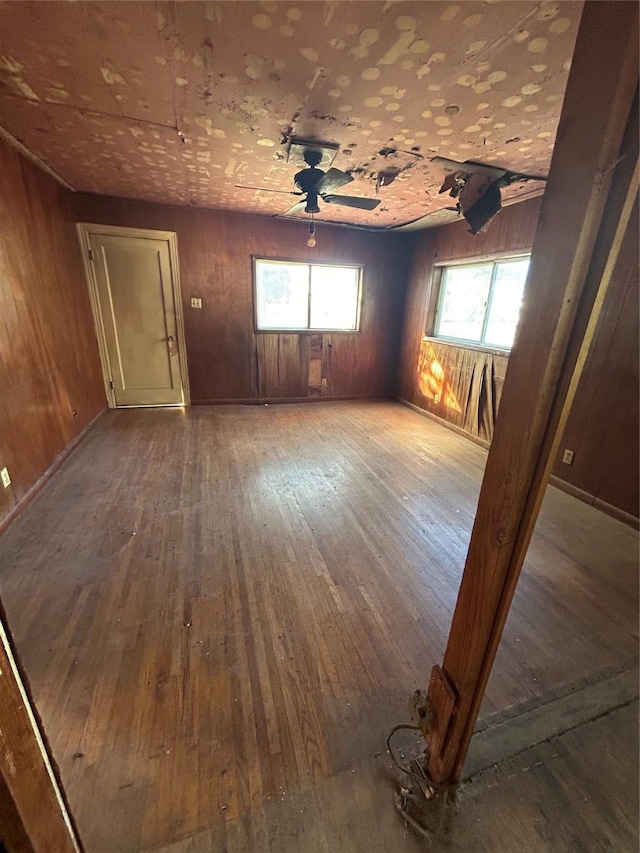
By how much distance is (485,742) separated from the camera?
1248 mm

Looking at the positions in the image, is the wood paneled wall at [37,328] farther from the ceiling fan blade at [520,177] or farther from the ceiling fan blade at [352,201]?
the ceiling fan blade at [520,177]

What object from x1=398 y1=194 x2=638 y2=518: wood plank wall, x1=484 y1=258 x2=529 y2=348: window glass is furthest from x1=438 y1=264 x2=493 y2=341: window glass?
x1=398 y1=194 x2=638 y2=518: wood plank wall

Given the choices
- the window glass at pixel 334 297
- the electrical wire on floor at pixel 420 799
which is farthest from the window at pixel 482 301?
the electrical wire on floor at pixel 420 799

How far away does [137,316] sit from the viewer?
447 centimetres

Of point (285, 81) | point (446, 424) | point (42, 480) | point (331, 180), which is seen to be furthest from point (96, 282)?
point (446, 424)

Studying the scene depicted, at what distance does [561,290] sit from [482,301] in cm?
386

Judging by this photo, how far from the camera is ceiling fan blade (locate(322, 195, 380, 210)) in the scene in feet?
10.5

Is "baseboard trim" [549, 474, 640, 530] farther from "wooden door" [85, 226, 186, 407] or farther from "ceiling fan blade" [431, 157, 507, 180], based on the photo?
"wooden door" [85, 226, 186, 407]

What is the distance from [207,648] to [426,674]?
97 centimetres

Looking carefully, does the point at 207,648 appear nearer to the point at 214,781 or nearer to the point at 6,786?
the point at 214,781

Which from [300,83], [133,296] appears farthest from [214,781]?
[133,296]

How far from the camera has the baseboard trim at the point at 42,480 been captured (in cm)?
230

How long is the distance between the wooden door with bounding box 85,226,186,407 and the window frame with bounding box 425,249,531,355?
351 cm

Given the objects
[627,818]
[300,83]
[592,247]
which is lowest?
[627,818]
